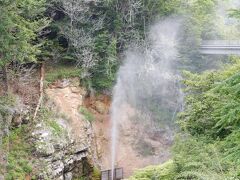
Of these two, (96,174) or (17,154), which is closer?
(17,154)

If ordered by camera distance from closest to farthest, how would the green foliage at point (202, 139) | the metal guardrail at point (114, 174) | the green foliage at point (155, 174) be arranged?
1. the green foliage at point (202, 139)
2. the green foliage at point (155, 174)
3. the metal guardrail at point (114, 174)

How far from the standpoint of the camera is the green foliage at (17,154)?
15.9 metres

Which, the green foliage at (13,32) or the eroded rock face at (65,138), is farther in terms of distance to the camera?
the eroded rock face at (65,138)

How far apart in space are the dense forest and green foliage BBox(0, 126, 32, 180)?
4cm

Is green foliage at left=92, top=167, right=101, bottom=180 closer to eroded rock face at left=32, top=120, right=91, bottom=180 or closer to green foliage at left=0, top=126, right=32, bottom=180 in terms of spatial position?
eroded rock face at left=32, top=120, right=91, bottom=180

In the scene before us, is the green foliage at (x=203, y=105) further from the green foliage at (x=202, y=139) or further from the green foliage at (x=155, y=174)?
the green foliage at (x=155, y=174)

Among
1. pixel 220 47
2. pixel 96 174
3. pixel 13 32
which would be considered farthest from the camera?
pixel 220 47

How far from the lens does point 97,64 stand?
23.1 m

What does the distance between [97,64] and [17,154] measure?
838 cm

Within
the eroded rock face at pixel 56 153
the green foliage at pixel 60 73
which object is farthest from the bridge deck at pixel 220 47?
the eroded rock face at pixel 56 153

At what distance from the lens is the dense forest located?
45.5ft

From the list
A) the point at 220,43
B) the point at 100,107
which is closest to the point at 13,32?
the point at 100,107

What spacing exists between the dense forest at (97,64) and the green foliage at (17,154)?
44 mm

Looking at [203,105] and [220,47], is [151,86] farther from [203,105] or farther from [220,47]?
[203,105]
